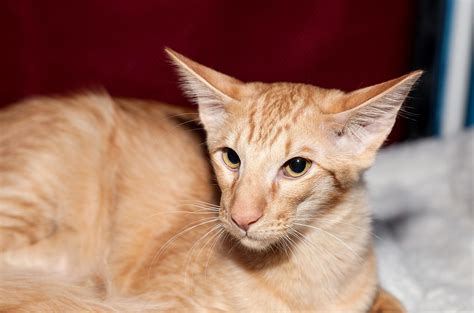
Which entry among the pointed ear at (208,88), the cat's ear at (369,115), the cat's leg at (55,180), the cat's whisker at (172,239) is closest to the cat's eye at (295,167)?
the cat's ear at (369,115)

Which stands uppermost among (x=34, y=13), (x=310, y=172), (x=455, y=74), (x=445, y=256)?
(x=34, y=13)

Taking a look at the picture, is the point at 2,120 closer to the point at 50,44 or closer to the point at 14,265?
the point at 14,265

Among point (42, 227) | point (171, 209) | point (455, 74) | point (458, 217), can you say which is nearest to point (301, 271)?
point (171, 209)

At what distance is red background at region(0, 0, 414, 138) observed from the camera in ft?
8.66

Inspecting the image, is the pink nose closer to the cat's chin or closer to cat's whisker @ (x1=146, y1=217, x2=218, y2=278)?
the cat's chin

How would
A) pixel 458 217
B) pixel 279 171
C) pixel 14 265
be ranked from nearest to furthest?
pixel 279 171 < pixel 14 265 < pixel 458 217

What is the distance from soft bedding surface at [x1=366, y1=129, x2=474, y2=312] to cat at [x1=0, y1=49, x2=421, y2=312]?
0.22m

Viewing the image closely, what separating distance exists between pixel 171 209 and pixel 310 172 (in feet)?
1.97

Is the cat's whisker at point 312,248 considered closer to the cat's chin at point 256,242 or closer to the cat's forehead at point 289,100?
the cat's chin at point 256,242

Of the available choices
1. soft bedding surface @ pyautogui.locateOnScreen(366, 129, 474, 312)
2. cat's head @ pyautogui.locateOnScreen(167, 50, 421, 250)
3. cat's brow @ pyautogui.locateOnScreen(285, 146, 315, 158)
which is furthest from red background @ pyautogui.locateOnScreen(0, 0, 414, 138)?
cat's brow @ pyautogui.locateOnScreen(285, 146, 315, 158)

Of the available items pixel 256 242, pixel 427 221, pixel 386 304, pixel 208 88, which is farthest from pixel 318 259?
pixel 427 221

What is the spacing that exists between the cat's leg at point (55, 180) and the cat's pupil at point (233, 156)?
1.89ft

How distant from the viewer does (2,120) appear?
6.72 ft

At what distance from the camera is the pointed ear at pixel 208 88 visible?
1547 mm
